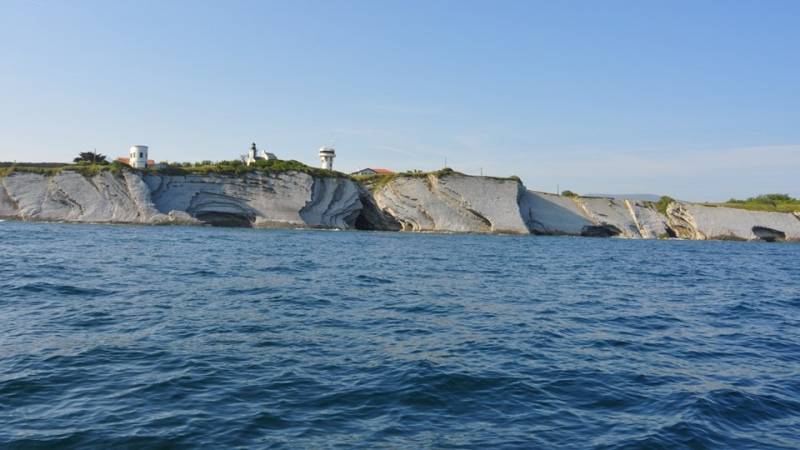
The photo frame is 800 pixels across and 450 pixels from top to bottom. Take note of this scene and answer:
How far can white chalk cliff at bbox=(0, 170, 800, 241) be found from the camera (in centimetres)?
6975

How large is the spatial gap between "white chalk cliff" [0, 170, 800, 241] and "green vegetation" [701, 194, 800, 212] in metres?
3.45

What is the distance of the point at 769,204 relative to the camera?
99.2 m

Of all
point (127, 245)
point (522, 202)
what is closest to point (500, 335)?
point (127, 245)

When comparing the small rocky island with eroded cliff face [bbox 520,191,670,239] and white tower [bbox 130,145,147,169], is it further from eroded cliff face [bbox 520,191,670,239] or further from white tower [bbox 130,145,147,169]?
white tower [bbox 130,145,147,169]

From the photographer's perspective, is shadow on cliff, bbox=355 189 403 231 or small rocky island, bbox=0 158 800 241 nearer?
small rocky island, bbox=0 158 800 241

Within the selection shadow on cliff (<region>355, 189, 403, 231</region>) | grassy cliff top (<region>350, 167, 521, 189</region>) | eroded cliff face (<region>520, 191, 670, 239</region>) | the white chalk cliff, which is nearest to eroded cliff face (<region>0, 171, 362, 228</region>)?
the white chalk cliff

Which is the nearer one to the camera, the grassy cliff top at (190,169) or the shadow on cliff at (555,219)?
the grassy cliff top at (190,169)

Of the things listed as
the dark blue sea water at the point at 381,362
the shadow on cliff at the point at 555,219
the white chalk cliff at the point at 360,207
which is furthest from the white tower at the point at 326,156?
the dark blue sea water at the point at 381,362

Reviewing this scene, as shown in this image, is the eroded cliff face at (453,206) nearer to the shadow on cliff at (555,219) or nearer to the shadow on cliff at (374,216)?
the shadow on cliff at (374,216)

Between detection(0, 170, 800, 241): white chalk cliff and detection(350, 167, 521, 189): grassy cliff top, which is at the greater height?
detection(350, 167, 521, 189): grassy cliff top

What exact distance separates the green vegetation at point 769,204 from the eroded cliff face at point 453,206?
119 ft

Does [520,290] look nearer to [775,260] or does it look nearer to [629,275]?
[629,275]

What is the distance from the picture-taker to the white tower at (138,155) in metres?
85.7

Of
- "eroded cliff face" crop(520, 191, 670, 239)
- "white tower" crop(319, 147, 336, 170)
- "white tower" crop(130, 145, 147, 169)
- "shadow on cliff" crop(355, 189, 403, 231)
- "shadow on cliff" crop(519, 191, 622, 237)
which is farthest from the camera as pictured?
"white tower" crop(319, 147, 336, 170)
